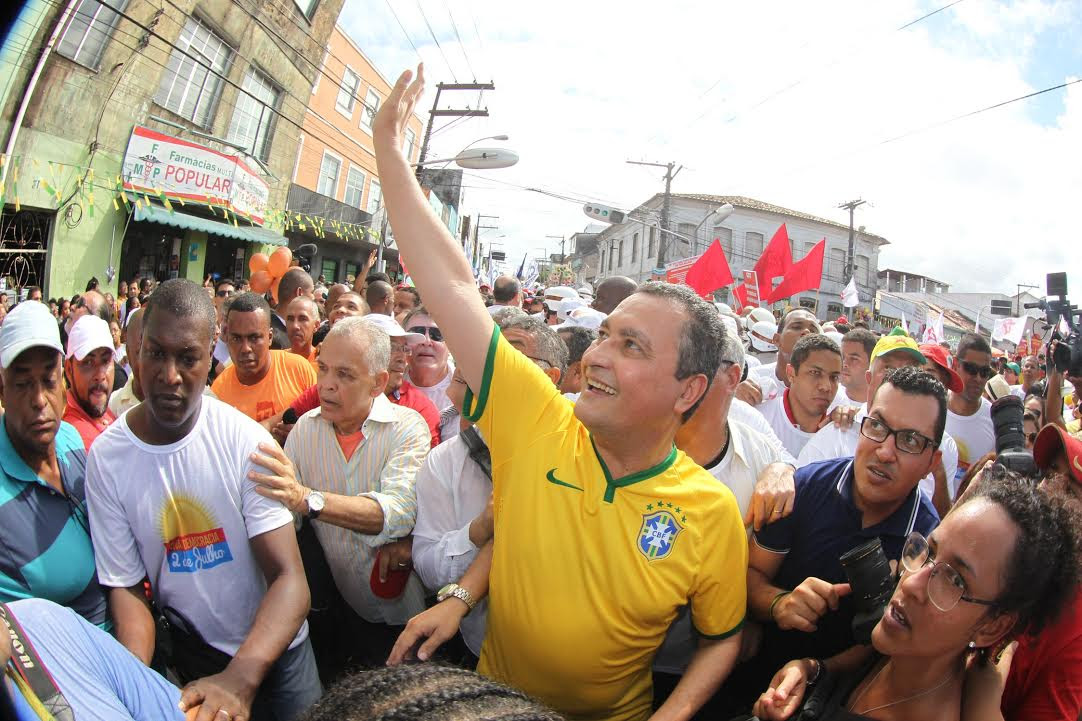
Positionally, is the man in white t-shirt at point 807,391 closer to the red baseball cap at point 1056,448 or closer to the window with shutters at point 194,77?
the red baseball cap at point 1056,448

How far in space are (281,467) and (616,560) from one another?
1168mm

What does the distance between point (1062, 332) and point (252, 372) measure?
501cm

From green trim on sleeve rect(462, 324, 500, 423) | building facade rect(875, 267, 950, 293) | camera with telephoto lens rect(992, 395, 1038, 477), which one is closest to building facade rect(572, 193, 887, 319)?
building facade rect(875, 267, 950, 293)

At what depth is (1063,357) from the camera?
3.75 m

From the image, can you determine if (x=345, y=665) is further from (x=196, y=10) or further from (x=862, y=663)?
(x=196, y=10)

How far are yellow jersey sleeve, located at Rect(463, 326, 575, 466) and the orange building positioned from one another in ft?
58.6

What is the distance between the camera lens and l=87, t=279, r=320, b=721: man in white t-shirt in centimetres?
202

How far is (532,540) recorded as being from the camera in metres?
1.79

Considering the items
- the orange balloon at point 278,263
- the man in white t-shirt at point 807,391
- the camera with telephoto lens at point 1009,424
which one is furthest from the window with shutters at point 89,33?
the camera with telephoto lens at point 1009,424

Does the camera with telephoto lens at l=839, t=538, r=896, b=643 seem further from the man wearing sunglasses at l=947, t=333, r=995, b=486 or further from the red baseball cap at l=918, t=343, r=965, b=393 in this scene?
the man wearing sunglasses at l=947, t=333, r=995, b=486

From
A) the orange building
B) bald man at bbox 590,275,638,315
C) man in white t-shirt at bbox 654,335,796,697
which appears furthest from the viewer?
the orange building

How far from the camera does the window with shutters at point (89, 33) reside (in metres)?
10.6

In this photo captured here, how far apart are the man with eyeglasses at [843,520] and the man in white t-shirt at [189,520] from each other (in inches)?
61.9

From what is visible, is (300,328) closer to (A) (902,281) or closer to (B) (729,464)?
(B) (729,464)
